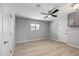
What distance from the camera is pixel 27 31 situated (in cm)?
151

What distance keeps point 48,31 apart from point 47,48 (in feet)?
2.63

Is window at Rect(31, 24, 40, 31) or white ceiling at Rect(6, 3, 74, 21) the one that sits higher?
white ceiling at Rect(6, 3, 74, 21)

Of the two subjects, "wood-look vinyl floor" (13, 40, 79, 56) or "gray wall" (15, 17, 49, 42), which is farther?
"wood-look vinyl floor" (13, 40, 79, 56)

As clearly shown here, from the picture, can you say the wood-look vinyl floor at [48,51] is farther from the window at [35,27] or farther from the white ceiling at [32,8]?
the white ceiling at [32,8]

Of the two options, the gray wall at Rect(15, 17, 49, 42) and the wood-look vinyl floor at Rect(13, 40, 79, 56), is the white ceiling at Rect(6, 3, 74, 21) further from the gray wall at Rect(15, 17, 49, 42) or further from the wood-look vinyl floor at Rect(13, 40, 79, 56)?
the wood-look vinyl floor at Rect(13, 40, 79, 56)

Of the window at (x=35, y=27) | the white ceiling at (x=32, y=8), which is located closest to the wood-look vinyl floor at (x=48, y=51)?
the window at (x=35, y=27)

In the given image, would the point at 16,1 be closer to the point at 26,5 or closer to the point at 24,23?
the point at 26,5

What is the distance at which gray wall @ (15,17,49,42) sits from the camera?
134 centimetres

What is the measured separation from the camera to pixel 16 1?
3.51ft

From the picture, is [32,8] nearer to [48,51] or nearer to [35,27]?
[35,27]

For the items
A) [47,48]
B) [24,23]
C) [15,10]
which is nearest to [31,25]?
[24,23]

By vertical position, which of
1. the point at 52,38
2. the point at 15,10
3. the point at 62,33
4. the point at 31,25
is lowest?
the point at 52,38

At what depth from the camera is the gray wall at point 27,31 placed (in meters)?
1.34

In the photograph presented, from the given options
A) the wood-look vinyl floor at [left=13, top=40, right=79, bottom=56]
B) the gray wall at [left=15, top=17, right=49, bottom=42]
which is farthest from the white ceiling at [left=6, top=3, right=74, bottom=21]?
the wood-look vinyl floor at [left=13, top=40, right=79, bottom=56]
